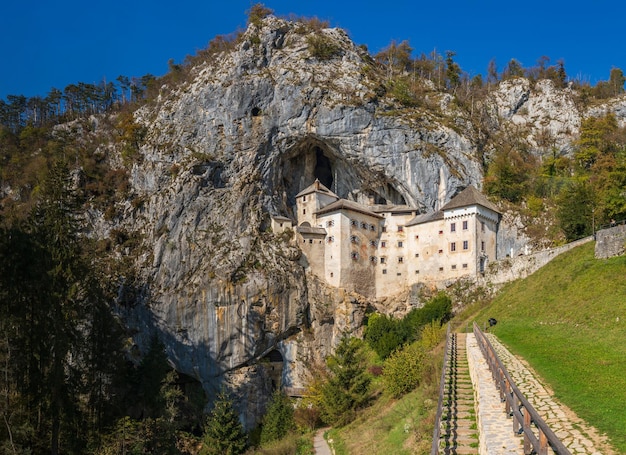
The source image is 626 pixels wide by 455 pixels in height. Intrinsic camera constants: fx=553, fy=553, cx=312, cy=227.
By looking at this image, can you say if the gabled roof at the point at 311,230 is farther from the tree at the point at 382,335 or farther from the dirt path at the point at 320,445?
the dirt path at the point at 320,445

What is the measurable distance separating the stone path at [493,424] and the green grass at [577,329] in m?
1.67

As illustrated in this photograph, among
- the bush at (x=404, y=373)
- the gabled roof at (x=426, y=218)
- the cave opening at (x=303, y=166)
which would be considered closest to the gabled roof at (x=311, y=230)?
the cave opening at (x=303, y=166)

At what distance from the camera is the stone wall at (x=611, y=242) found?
35.8 meters

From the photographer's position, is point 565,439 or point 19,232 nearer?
point 565,439

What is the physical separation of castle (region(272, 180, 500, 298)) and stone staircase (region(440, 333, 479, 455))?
1190 inches

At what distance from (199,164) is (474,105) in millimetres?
39119

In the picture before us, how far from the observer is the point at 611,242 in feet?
119

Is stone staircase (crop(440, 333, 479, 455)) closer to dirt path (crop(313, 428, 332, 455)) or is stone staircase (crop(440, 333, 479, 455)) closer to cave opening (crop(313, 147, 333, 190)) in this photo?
dirt path (crop(313, 428, 332, 455))

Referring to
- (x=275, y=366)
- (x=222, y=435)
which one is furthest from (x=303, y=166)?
Result: (x=222, y=435)

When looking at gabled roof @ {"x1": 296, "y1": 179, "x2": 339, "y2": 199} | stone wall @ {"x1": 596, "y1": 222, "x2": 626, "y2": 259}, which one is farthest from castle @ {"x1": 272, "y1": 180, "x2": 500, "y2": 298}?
stone wall @ {"x1": 596, "y1": 222, "x2": 626, "y2": 259}

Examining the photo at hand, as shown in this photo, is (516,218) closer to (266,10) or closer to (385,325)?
(385,325)

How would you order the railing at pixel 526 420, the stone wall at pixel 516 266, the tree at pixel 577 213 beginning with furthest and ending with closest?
1. the tree at pixel 577 213
2. the stone wall at pixel 516 266
3. the railing at pixel 526 420

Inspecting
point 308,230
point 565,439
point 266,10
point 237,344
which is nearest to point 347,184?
point 308,230

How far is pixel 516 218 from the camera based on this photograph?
5638 centimetres
